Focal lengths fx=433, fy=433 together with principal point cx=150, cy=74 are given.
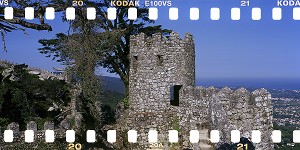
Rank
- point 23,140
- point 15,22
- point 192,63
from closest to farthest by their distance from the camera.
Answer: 1. point 15,22
2. point 23,140
3. point 192,63

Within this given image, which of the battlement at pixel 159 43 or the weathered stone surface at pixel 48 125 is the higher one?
the battlement at pixel 159 43

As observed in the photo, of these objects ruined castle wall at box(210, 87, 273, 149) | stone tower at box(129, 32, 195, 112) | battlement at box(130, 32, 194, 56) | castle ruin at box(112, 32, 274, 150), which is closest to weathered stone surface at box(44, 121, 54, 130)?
castle ruin at box(112, 32, 274, 150)

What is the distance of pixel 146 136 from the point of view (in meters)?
20.4

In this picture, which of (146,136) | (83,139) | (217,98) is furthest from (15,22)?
(146,136)

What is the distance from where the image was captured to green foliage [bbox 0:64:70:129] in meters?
16.4

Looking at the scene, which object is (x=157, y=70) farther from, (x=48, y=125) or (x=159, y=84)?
(x=48, y=125)

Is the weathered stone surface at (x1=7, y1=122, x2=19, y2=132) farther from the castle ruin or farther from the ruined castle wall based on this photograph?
the ruined castle wall

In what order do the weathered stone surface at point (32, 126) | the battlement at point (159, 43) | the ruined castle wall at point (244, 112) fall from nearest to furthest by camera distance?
the ruined castle wall at point (244, 112), the weathered stone surface at point (32, 126), the battlement at point (159, 43)

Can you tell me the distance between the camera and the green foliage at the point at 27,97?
1639 centimetres

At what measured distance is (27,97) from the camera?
17.5m

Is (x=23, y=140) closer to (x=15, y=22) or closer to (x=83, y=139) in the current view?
(x=83, y=139)

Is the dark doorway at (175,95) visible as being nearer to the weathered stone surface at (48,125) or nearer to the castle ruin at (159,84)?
the castle ruin at (159,84)

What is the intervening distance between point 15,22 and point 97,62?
16.5m

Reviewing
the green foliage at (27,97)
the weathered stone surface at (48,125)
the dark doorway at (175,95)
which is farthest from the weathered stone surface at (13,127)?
the dark doorway at (175,95)
